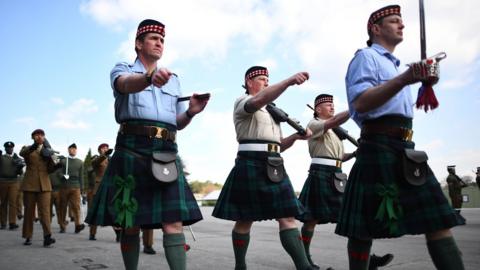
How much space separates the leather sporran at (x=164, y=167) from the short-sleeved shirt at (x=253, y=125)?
3.86 ft

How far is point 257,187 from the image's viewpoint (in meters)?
4.11

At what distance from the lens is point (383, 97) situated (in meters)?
2.49

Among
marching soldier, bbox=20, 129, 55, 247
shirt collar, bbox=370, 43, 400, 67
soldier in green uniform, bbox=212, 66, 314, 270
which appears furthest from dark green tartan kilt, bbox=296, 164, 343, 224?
marching soldier, bbox=20, 129, 55, 247

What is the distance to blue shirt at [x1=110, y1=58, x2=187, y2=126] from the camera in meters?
3.19

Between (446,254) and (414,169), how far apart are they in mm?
499

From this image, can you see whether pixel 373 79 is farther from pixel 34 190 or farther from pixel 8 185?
pixel 8 185

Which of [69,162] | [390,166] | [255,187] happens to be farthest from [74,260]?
[69,162]

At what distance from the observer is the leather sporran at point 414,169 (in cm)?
262

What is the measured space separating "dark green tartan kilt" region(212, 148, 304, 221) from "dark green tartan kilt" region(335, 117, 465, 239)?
3.91 ft

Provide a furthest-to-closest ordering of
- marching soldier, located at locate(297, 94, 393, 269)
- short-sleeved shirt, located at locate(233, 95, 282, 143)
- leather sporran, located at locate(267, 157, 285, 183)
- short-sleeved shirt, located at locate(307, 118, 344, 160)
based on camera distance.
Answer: short-sleeved shirt, located at locate(307, 118, 344, 160)
marching soldier, located at locate(297, 94, 393, 269)
short-sleeved shirt, located at locate(233, 95, 282, 143)
leather sporran, located at locate(267, 157, 285, 183)

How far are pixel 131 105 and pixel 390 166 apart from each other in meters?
1.80

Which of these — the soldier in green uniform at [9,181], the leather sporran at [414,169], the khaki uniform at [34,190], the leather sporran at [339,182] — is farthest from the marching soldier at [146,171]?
the soldier in green uniform at [9,181]

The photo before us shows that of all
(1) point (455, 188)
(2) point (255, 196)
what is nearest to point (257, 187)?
(2) point (255, 196)

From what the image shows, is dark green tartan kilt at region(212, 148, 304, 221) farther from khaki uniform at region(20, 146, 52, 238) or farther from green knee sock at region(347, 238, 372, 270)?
khaki uniform at region(20, 146, 52, 238)
